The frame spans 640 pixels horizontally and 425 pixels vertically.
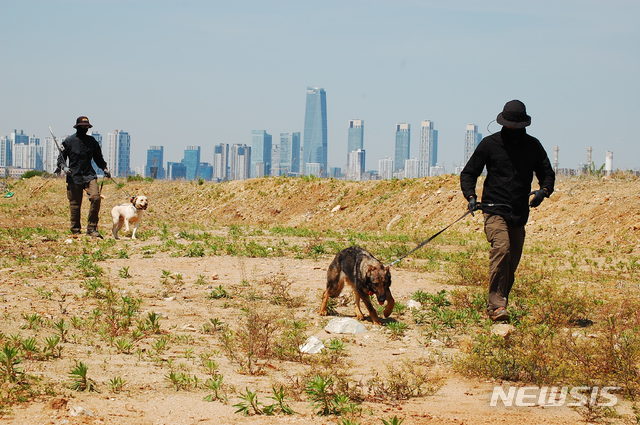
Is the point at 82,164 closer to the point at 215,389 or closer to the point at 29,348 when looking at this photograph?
the point at 29,348

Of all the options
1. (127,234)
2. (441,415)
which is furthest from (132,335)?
(127,234)

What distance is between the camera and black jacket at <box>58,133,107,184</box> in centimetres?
1623

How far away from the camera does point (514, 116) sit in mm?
8312

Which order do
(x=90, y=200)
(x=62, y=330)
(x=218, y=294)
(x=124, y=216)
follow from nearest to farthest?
(x=62, y=330), (x=218, y=294), (x=90, y=200), (x=124, y=216)

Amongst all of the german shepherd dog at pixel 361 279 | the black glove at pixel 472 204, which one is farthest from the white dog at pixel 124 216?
the black glove at pixel 472 204

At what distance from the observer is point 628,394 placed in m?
5.66

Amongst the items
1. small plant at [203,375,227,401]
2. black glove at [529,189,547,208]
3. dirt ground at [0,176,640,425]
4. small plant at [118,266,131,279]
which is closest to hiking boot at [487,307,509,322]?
dirt ground at [0,176,640,425]

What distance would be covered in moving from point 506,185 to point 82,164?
10.5 meters

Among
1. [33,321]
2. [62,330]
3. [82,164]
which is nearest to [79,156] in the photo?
[82,164]

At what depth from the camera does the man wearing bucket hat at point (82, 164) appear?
16.2 metres

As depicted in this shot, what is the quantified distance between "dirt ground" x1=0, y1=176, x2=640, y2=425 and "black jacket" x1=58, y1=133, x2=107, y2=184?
1.30 metres

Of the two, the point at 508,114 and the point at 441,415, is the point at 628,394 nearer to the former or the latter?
the point at 441,415

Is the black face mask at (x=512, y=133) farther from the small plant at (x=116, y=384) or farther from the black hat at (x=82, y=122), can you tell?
the black hat at (x=82, y=122)

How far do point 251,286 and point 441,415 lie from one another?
558 cm
